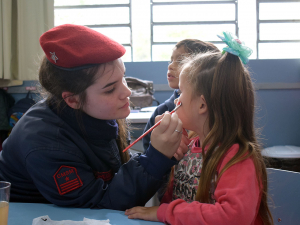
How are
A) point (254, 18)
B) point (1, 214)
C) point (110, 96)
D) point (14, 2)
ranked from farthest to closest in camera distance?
point (254, 18)
point (14, 2)
point (110, 96)
point (1, 214)

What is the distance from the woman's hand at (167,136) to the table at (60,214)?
8.3 inches

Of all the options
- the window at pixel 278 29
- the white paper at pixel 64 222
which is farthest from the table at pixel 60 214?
the window at pixel 278 29

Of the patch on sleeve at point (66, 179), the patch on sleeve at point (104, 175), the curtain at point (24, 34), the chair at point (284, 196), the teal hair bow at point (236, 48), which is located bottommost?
the chair at point (284, 196)

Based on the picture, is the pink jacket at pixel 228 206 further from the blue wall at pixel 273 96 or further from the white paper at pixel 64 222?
the blue wall at pixel 273 96

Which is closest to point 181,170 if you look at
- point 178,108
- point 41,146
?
point 178,108

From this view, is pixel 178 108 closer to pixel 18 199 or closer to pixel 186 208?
pixel 186 208

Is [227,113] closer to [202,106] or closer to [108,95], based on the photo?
[202,106]

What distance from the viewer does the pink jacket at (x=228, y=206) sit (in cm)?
70

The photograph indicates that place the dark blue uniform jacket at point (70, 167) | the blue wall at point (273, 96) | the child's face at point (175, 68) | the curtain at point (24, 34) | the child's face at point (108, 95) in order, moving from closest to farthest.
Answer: the dark blue uniform jacket at point (70, 167)
the child's face at point (108, 95)
the child's face at point (175, 68)
the curtain at point (24, 34)
the blue wall at point (273, 96)

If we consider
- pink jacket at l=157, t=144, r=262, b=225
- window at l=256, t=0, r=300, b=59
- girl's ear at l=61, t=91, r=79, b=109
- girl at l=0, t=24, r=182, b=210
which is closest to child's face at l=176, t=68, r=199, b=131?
girl at l=0, t=24, r=182, b=210

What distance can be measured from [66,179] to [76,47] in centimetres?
39

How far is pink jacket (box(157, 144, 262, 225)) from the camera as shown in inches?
27.4

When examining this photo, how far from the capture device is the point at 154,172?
80 cm

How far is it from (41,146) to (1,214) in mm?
229
